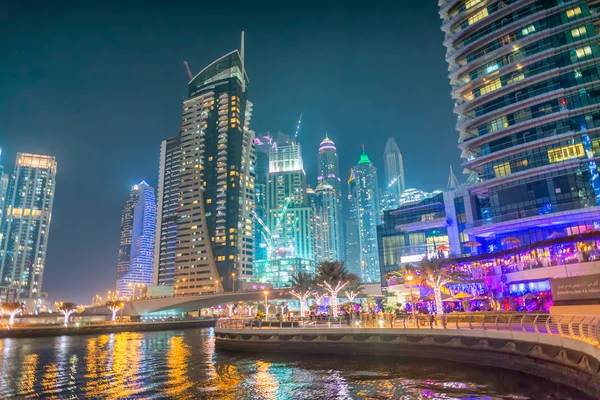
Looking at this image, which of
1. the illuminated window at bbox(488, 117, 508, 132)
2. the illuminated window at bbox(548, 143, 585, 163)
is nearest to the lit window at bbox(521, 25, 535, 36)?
the illuminated window at bbox(488, 117, 508, 132)

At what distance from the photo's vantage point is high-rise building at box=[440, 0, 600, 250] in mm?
68188

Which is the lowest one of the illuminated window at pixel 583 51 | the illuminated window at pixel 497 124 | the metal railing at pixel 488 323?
the metal railing at pixel 488 323

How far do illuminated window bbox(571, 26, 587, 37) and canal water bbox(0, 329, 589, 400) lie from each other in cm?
6907

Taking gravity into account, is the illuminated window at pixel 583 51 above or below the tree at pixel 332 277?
above

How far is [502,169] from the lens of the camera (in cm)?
7812

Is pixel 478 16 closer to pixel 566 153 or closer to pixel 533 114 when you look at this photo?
pixel 533 114

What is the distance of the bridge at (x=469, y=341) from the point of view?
22.6 meters

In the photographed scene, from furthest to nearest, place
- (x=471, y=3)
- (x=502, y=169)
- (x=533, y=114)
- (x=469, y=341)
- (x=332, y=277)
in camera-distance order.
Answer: (x=471, y=3) → (x=502, y=169) → (x=533, y=114) → (x=332, y=277) → (x=469, y=341)

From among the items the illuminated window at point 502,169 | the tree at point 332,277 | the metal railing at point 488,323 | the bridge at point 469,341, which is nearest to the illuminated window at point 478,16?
the illuminated window at point 502,169

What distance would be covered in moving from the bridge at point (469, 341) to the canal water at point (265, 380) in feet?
3.80

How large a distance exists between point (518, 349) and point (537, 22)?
235 ft

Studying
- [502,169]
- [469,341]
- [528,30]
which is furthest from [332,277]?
[528,30]

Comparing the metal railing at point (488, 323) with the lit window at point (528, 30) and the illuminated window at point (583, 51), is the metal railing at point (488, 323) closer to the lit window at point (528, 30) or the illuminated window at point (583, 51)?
the illuminated window at point (583, 51)

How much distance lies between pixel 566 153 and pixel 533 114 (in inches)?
384
